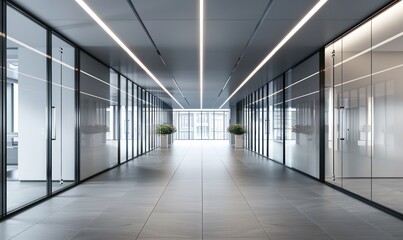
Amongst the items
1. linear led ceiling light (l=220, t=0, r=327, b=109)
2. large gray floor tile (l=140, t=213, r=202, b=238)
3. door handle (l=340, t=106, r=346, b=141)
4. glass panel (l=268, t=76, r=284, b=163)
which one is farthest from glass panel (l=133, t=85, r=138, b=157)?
large gray floor tile (l=140, t=213, r=202, b=238)

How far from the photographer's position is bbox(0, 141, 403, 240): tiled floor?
5.31m

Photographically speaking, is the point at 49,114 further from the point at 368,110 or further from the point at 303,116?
the point at 303,116

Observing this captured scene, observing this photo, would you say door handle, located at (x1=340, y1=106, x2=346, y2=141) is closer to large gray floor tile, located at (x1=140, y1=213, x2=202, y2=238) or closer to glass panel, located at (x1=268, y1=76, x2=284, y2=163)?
large gray floor tile, located at (x1=140, y1=213, x2=202, y2=238)

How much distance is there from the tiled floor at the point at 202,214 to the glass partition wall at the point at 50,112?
2.65 feet

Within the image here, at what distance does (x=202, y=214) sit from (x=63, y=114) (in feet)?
17.2

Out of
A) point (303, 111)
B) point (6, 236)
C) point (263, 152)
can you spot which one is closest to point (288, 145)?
point (303, 111)

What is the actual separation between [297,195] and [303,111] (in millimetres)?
4429

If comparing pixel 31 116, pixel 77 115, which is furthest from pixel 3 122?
pixel 77 115

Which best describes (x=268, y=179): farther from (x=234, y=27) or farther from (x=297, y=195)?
(x=234, y=27)

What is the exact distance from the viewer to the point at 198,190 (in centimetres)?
888

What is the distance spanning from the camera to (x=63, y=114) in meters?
10.0

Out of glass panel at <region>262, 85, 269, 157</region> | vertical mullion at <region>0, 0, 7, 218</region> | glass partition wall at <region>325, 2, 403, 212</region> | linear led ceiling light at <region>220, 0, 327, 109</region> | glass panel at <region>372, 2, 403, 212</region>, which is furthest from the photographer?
glass panel at <region>262, 85, 269, 157</region>

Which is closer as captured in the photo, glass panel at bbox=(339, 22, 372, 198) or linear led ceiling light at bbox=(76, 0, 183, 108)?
linear led ceiling light at bbox=(76, 0, 183, 108)

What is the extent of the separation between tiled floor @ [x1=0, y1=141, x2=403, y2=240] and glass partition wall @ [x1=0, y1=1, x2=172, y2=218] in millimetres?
807
